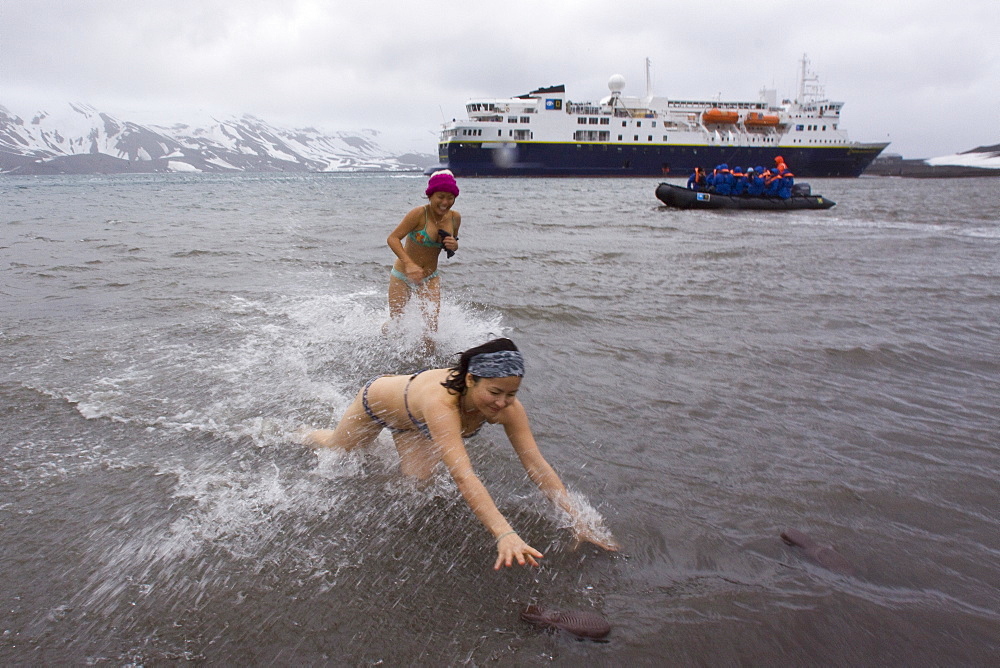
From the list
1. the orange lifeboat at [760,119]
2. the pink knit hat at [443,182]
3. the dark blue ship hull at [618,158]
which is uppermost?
the orange lifeboat at [760,119]

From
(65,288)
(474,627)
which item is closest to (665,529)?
(474,627)

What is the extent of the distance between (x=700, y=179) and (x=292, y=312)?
2146cm

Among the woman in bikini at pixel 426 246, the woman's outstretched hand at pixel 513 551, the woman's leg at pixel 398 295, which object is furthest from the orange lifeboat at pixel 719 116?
the woman's outstretched hand at pixel 513 551

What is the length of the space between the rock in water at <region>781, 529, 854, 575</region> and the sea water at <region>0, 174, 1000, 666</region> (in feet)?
0.27

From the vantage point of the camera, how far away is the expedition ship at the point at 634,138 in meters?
58.7

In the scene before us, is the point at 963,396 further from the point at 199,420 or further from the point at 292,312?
the point at 292,312

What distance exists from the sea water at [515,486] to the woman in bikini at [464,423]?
7.1 inches

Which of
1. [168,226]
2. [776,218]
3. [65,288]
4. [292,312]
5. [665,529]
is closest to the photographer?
[665,529]

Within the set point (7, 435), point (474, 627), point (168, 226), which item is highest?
point (168, 226)

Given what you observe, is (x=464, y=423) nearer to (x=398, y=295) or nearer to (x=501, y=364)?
(x=501, y=364)

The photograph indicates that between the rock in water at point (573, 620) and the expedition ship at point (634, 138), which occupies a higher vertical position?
the expedition ship at point (634, 138)

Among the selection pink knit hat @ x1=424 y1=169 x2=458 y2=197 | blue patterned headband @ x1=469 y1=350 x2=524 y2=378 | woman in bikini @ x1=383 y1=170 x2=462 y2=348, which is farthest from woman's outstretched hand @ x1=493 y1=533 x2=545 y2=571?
pink knit hat @ x1=424 y1=169 x2=458 y2=197

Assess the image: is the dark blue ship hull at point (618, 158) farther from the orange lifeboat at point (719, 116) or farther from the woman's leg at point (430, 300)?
the woman's leg at point (430, 300)

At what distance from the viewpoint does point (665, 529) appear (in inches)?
122
